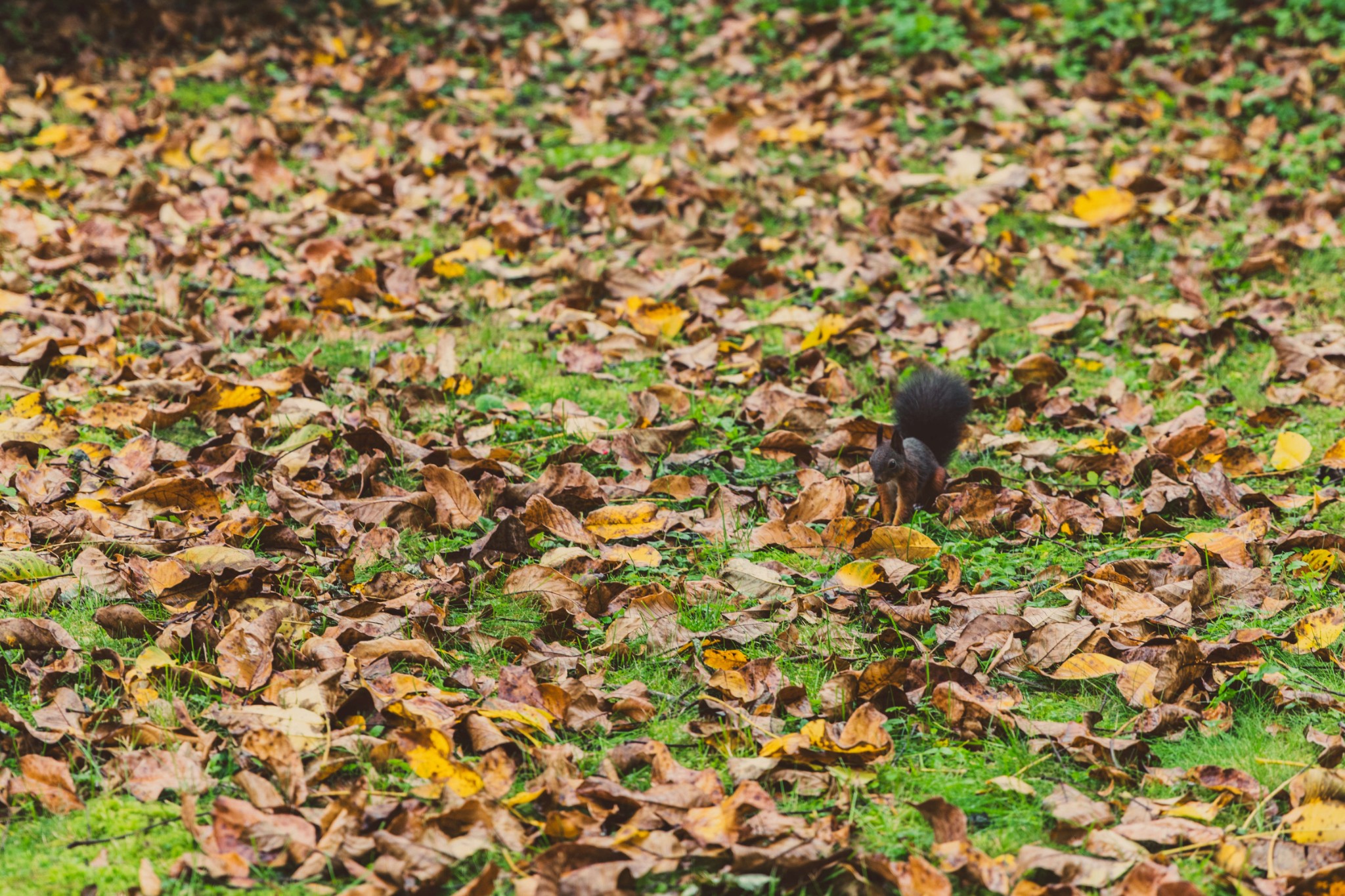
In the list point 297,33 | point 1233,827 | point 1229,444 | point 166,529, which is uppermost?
point 297,33

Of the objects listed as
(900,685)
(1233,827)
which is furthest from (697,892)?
(1233,827)

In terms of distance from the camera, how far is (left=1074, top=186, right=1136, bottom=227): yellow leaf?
19.1ft

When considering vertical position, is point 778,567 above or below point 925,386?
below

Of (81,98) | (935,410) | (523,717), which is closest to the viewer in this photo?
(523,717)

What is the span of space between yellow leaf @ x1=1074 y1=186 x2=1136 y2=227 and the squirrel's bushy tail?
8.72ft

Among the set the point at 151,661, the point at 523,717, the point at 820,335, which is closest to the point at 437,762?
the point at 523,717

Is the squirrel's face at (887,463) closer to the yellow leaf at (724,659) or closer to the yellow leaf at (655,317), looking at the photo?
the yellow leaf at (724,659)

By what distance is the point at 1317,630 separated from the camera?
9.27 ft

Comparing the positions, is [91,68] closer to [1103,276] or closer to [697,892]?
[1103,276]

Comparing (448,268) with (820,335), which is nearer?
(820,335)

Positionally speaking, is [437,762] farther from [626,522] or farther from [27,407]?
[27,407]

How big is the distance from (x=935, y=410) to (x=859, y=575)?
0.70 m

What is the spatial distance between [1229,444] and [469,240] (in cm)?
331

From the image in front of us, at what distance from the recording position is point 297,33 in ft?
26.2
